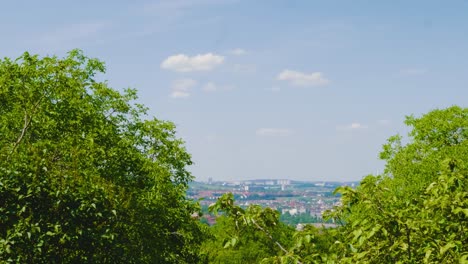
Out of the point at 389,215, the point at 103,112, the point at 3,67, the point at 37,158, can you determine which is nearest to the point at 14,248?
the point at 37,158

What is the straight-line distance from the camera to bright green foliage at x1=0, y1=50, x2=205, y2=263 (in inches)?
593

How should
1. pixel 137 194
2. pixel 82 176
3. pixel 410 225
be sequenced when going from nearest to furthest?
pixel 410 225 < pixel 82 176 < pixel 137 194

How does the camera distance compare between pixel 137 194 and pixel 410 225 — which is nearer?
pixel 410 225

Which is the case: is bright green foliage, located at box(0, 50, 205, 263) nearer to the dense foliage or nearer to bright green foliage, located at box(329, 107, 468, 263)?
the dense foliage

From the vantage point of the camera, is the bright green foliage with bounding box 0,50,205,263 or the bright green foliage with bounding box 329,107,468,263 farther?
the bright green foliage with bounding box 0,50,205,263

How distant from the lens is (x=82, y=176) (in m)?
18.0

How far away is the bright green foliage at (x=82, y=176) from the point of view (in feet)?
49.4

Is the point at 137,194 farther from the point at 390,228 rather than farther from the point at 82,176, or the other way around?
the point at 390,228

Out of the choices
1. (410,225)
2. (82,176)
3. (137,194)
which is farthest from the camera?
(137,194)

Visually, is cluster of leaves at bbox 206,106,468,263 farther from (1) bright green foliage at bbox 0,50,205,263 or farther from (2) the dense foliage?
(1) bright green foliage at bbox 0,50,205,263

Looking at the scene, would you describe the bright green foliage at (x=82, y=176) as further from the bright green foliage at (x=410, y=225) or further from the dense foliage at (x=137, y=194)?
the bright green foliage at (x=410, y=225)

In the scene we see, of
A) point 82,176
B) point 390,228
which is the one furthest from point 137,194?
point 390,228

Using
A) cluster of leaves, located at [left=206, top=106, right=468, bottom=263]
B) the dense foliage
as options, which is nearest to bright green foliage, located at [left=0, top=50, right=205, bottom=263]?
the dense foliage

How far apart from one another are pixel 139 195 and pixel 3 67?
34.7 feet
